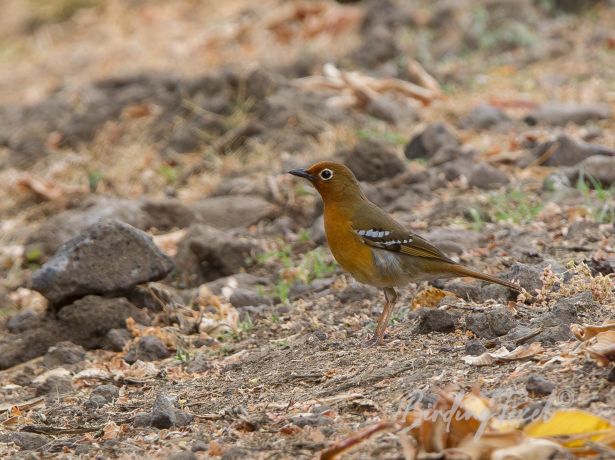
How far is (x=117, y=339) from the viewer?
6.41 m

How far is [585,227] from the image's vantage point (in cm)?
673

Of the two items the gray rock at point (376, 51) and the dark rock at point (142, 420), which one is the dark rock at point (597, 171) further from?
the gray rock at point (376, 51)

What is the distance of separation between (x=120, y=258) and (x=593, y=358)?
340 centimetres

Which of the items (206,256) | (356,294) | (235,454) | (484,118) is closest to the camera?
(235,454)

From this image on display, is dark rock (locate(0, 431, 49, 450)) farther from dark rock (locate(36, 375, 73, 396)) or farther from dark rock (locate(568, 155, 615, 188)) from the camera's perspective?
dark rock (locate(568, 155, 615, 188))

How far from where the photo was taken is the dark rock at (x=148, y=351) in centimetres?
619

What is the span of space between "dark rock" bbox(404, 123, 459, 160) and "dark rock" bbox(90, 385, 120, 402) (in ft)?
14.3

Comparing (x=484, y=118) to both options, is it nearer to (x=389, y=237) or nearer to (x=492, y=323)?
(x=389, y=237)

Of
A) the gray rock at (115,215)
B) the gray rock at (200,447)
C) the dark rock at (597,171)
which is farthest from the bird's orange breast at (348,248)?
the gray rock at (115,215)

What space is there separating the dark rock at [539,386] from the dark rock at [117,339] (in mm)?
3079

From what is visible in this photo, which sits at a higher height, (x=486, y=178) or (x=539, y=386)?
(x=539, y=386)

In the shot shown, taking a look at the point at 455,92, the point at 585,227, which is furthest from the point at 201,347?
the point at 455,92

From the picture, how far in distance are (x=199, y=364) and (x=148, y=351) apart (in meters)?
0.50

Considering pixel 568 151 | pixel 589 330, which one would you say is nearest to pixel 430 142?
pixel 568 151
